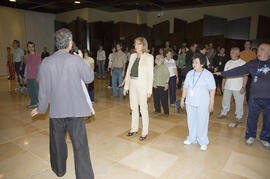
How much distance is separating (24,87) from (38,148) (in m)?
5.44

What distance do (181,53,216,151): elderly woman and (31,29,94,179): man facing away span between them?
1.68 m

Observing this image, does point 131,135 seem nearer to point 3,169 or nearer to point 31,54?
point 3,169

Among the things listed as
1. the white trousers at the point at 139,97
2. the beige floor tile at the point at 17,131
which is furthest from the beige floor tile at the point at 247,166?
the beige floor tile at the point at 17,131

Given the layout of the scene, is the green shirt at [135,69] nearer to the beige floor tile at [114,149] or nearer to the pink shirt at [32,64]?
the beige floor tile at [114,149]

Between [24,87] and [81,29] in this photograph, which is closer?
[24,87]

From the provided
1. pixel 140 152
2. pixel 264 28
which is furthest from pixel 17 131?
pixel 264 28

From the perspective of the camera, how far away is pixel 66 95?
1913 millimetres

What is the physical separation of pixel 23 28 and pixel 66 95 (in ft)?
43.7

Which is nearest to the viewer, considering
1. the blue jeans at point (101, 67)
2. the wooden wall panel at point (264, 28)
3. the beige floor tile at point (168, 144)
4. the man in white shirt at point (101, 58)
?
the beige floor tile at point (168, 144)

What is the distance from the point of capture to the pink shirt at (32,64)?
5.12 meters

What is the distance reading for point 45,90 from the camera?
1921 mm

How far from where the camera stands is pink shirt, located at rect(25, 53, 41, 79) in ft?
16.8

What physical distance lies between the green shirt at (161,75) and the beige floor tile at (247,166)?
2.26m

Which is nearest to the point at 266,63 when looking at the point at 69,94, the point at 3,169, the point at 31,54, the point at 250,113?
the point at 250,113
